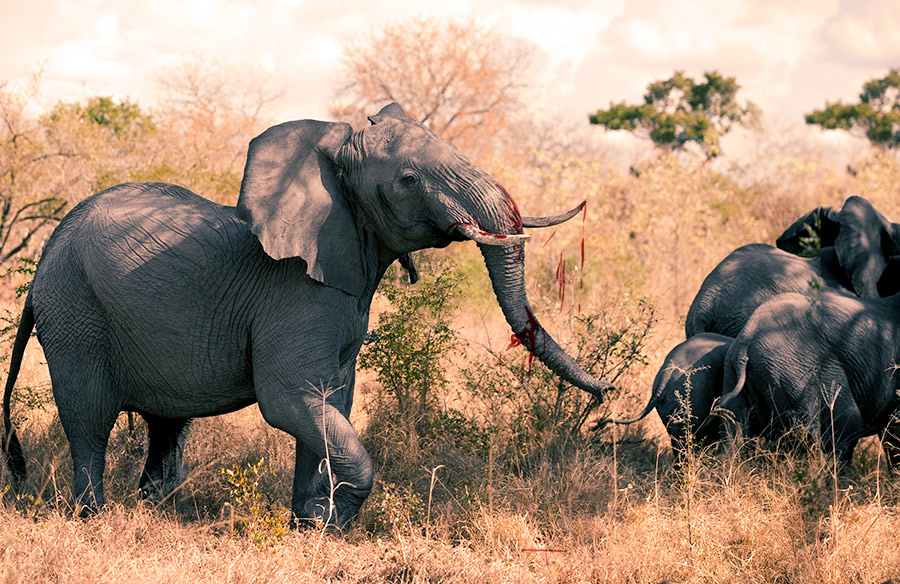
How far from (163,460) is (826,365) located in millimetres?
3786

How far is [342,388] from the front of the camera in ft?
14.9

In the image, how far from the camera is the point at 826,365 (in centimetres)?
541

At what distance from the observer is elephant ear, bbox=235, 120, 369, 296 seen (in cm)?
416

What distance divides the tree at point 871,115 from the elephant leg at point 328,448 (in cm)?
3822

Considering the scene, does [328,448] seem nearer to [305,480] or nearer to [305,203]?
[305,480]

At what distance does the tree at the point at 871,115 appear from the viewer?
125 ft

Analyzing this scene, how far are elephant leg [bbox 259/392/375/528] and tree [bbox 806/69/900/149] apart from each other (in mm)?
38216

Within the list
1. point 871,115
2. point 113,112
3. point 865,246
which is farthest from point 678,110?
point 865,246

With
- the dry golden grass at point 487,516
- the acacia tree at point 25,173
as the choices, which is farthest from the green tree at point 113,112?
the dry golden grass at point 487,516

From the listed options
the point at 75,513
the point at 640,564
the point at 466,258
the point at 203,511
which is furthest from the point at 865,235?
the point at 466,258

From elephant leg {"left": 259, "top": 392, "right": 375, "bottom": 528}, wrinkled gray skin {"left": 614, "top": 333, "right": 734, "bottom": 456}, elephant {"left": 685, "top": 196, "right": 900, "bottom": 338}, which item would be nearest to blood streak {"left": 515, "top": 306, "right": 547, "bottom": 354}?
elephant leg {"left": 259, "top": 392, "right": 375, "bottom": 528}

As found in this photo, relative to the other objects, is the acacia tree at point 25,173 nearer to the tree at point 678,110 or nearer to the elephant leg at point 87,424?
the elephant leg at point 87,424

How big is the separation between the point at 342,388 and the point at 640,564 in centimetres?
158

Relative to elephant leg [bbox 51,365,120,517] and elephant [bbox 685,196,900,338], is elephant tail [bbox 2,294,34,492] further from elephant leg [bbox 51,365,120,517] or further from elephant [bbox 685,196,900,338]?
elephant [bbox 685,196,900,338]
